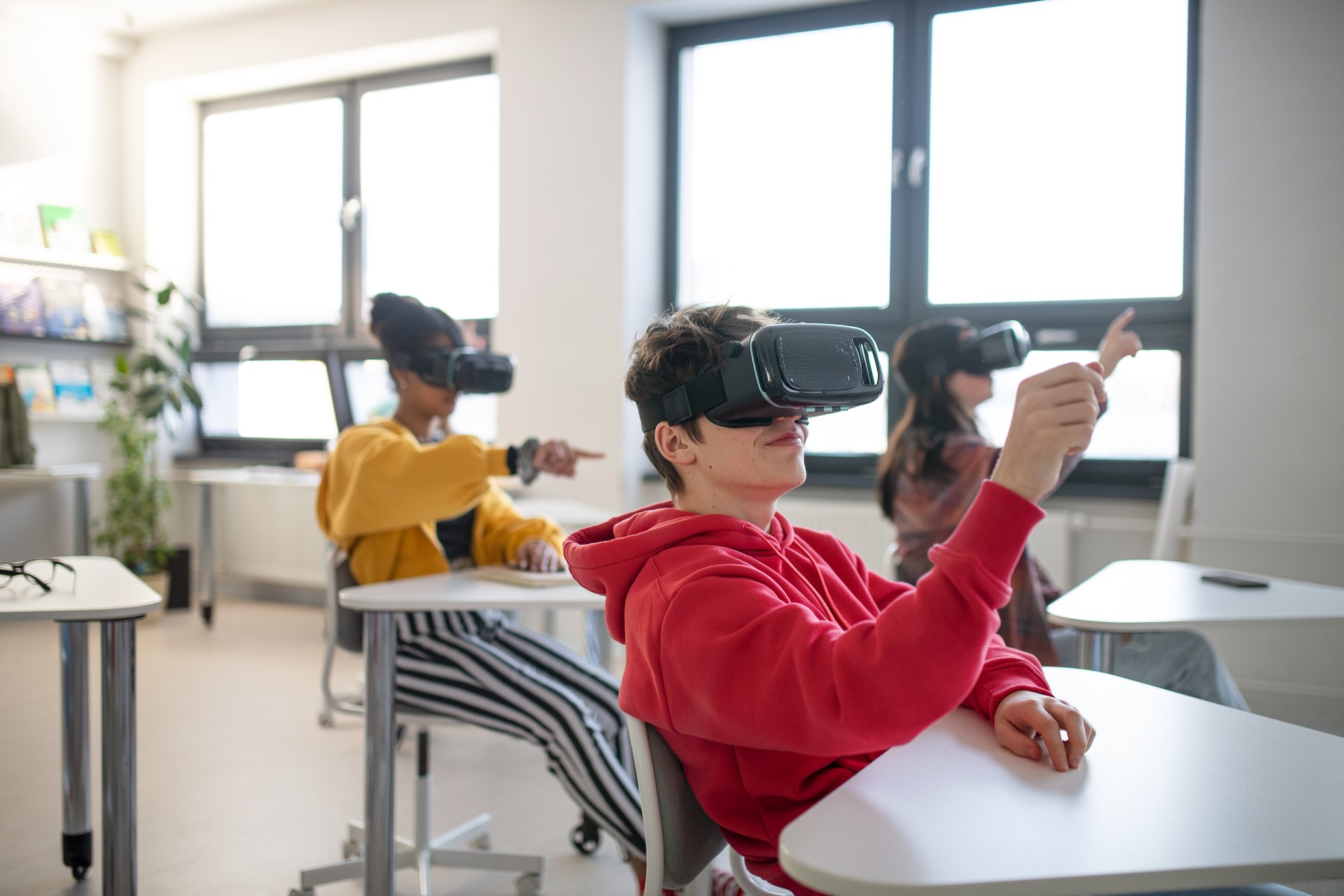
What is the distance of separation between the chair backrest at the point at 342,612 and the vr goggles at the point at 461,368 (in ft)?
1.44

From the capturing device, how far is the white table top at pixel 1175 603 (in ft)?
5.74

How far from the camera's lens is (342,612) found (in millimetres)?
2105

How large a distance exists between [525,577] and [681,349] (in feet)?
3.26

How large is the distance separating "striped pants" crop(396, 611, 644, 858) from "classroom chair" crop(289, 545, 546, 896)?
0.35 ft

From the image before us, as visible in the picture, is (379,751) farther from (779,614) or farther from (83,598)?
(779,614)

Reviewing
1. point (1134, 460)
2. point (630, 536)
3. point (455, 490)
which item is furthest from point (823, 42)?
point (630, 536)

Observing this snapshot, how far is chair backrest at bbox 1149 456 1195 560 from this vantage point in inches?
129

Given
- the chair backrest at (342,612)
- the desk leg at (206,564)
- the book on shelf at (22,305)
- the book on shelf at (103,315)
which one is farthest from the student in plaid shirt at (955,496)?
the book on shelf at (103,315)

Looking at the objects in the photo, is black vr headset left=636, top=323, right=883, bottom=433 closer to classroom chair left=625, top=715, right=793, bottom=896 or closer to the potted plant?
classroom chair left=625, top=715, right=793, bottom=896

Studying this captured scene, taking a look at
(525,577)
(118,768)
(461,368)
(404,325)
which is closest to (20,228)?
(404,325)

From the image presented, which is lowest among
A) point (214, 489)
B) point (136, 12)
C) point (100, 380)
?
point (214, 489)

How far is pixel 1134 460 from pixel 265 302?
4697 millimetres

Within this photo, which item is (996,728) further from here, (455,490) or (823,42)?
(823,42)

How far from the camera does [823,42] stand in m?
4.36
